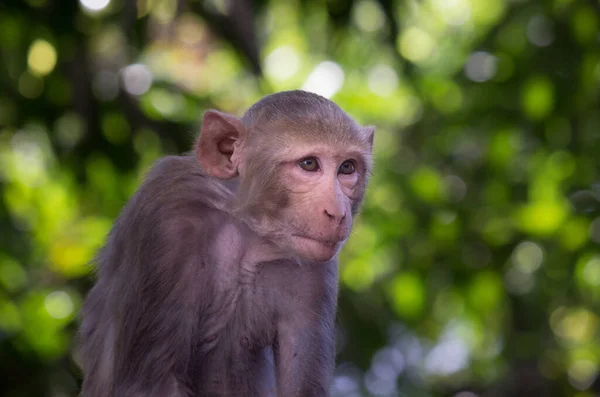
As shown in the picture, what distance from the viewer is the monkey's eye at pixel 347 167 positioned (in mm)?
3842

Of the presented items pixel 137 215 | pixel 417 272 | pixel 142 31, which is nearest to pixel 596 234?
pixel 417 272

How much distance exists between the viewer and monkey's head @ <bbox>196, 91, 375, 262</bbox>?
3654mm

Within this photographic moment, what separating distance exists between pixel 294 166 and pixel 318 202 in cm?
21

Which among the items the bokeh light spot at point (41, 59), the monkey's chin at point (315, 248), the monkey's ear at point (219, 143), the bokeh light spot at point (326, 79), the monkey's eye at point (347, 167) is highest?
the bokeh light spot at point (326, 79)

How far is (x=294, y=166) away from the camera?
379 cm

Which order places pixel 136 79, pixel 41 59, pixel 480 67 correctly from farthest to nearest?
pixel 480 67 → pixel 41 59 → pixel 136 79

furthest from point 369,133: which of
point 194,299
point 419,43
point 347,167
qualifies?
point 419,43

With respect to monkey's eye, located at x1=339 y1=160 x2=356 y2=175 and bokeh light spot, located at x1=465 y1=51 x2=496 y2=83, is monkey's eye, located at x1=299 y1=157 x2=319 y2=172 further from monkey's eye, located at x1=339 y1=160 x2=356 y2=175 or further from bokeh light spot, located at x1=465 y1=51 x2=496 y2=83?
bokeh light spot, located at x1=465 y1=51 x2=496 y2=83

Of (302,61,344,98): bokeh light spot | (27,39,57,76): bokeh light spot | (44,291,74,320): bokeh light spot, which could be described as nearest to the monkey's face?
(27,39,57,76): bokeh light spot

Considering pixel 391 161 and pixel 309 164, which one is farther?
pixel 391 161

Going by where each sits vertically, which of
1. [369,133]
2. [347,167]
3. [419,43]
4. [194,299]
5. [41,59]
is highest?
[419,43]

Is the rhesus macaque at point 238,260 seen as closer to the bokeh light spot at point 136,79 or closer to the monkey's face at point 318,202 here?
the monkey's face at point 318,202

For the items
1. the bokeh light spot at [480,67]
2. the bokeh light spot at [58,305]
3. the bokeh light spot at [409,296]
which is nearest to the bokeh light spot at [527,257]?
the bokeh light spot at [409,296]

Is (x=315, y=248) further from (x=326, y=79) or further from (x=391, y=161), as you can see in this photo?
(x=391, y=161)
